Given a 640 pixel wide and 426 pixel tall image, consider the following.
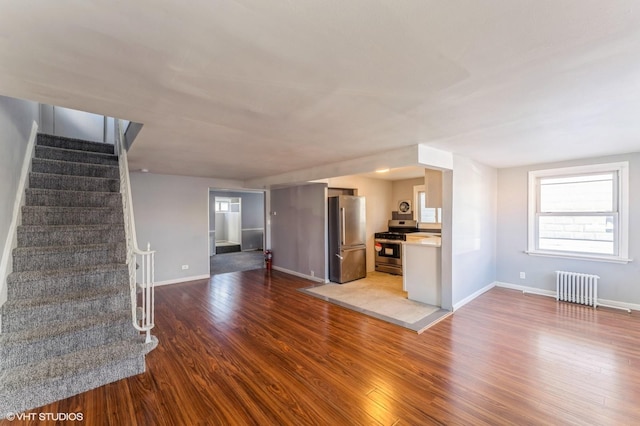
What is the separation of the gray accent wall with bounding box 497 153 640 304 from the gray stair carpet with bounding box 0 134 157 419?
5855 millimetres

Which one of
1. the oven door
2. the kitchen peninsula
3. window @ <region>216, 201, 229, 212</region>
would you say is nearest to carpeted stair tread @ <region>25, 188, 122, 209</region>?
the kitchen peninsula

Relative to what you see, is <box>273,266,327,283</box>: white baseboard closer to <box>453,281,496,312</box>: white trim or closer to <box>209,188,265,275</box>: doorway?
<box>453,281,496,312</box>: white trim

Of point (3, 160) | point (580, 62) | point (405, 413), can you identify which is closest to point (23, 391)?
point (3, 160)

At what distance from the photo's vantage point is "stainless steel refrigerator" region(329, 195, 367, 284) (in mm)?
5656

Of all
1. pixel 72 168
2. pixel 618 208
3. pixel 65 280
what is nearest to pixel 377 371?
pixel 65 280

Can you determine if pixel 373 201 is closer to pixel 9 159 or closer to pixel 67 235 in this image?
pixel 67 235

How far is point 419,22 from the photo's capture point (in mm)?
1218

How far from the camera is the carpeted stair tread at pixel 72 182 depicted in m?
3.17

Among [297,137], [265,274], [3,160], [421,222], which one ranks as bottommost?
[265,274]

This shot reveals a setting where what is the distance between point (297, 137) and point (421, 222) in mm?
4818

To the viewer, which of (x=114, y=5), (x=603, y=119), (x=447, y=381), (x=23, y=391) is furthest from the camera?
(x=603, y=119)

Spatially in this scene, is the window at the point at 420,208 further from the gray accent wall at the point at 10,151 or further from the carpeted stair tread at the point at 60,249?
the gray accent wall at the point at 10,151

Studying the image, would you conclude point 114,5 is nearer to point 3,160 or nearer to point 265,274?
point 3,160

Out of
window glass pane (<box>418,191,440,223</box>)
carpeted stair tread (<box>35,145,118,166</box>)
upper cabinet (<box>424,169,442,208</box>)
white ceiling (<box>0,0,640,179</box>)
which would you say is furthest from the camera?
window glass pane (<box>418,191,440,223</box>)
